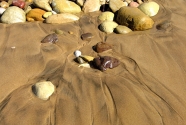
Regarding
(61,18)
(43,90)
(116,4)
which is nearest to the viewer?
(43,90)

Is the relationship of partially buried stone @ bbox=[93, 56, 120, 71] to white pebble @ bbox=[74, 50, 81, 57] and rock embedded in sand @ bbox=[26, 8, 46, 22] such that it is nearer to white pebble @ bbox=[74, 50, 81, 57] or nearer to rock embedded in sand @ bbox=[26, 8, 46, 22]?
white pebble @ bbox=[74, 50, 81, 57]

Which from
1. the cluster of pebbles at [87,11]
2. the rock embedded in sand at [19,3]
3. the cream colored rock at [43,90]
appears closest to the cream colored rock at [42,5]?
the cluster of pebbles at [87,11]

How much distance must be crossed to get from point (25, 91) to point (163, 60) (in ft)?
6.53

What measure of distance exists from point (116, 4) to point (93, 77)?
7.36 ft

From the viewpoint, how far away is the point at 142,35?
4324 mm

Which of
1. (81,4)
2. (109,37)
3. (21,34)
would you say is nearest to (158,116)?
(109,37)

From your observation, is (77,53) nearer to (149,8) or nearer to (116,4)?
(116,4)

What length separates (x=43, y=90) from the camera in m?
3.05

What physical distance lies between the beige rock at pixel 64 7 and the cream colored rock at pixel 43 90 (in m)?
2.31

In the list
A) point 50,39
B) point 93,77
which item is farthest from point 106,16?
point 93,77

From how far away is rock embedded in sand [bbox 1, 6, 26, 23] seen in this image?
4.79m

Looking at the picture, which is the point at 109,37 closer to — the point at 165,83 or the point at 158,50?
the point at 158,50

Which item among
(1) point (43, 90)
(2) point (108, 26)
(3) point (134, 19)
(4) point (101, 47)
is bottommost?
(1) point (43, 90)

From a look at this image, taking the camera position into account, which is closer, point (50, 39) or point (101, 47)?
point (101, 47)
